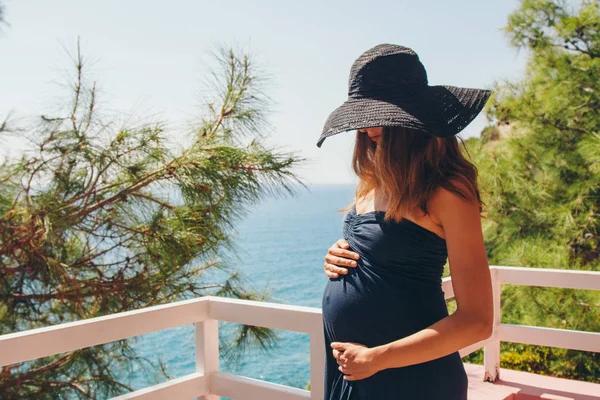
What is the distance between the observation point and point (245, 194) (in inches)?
135

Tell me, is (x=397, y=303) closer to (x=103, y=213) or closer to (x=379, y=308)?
(x=379, y=308)

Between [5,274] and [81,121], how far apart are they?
93 centimetres

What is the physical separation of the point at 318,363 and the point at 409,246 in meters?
0.66

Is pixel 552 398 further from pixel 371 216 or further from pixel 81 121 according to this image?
pixel 81 121

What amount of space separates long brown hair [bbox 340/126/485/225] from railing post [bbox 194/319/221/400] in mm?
976

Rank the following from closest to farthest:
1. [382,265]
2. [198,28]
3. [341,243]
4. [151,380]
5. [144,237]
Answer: [382,265]
[341,243]
[144,237]
[151,380]
[198,28]

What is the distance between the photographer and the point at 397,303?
1.12m

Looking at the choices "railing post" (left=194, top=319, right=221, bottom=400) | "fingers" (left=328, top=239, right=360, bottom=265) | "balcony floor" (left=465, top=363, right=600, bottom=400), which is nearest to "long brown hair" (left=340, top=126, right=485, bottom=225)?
"fingers" (left=328, top=239, right=360, bottom=265)

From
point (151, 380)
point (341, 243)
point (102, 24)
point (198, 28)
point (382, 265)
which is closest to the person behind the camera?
point (382, 265)

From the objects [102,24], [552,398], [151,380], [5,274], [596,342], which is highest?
[102,24]

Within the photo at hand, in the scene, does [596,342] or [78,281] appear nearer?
[596,342]

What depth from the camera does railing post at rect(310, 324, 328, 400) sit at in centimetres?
163

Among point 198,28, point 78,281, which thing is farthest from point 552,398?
point 198,28

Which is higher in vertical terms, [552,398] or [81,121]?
[81,121]
